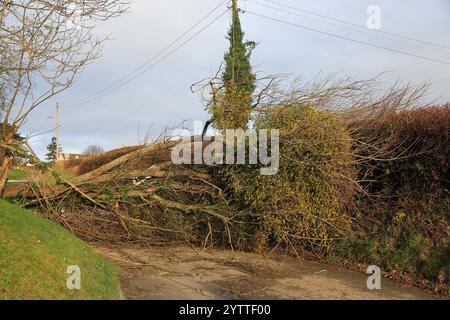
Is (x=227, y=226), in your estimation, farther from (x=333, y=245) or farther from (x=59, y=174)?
(x=59, y=174)

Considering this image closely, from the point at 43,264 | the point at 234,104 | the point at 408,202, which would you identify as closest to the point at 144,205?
the point at 234,104

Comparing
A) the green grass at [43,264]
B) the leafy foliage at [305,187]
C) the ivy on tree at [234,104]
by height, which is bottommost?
the green grass at [43,264]

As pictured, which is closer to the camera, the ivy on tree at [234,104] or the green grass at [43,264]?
the green grass at [43,264]

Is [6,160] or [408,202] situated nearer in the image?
[408,202]

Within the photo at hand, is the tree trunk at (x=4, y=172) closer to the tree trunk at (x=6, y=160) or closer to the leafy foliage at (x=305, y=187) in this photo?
the tree trunk at (x=6, y=160)

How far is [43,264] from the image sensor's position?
231 inches

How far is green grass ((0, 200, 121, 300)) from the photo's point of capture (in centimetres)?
512

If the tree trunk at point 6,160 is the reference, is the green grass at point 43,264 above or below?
below

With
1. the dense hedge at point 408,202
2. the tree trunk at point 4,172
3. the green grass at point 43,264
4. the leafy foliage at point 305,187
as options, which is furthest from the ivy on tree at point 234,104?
the tree trunk at point 4,172

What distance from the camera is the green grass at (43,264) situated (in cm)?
512

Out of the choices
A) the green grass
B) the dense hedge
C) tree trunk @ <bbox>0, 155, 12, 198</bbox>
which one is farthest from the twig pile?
the dense hedge

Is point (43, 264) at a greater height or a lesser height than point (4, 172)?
lesser

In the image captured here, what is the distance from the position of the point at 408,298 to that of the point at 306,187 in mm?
3281

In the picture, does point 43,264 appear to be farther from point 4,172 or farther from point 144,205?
point 4,172
